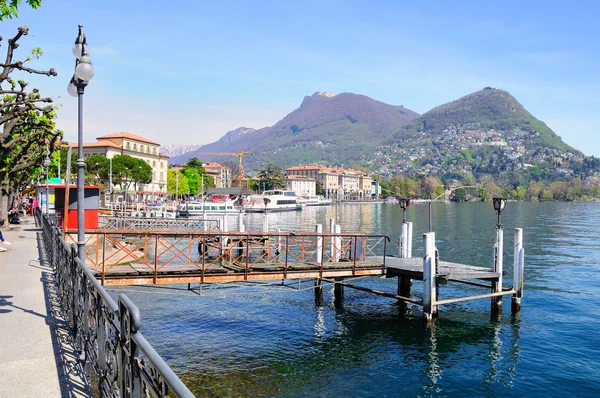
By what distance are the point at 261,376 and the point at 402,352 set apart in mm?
5156

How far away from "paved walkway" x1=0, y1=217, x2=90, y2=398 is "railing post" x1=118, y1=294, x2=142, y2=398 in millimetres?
1632

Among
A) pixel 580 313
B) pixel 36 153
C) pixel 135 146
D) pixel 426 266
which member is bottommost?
pixel 580 313

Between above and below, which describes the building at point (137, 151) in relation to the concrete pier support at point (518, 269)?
above

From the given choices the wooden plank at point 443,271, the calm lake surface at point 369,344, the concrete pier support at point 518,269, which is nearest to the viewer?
the calm lake surface at point 369,344

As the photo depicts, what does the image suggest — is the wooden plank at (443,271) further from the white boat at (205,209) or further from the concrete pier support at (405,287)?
the white boat at (205,209)

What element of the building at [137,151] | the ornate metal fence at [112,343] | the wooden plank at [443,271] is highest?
the building at [137,151]

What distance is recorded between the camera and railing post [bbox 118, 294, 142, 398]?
425 centimetres

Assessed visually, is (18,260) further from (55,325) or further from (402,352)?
(402,352)

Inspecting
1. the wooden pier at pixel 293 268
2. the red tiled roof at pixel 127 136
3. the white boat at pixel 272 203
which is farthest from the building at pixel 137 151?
the wooden pier at pixel 293 268

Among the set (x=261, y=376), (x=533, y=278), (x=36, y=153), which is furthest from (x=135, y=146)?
(x=261, y=376)

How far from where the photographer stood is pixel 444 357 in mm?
15781

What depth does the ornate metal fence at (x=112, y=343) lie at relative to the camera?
3.78 meters

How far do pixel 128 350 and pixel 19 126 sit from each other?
1087 inches

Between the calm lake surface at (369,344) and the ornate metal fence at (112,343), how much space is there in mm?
5458
